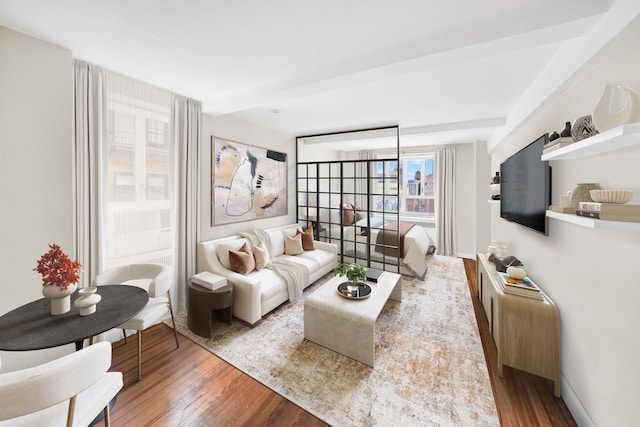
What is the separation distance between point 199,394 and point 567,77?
332 cm

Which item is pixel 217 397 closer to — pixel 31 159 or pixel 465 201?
pixel 31 159

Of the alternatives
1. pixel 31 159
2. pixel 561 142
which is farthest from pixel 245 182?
pixel 561 142

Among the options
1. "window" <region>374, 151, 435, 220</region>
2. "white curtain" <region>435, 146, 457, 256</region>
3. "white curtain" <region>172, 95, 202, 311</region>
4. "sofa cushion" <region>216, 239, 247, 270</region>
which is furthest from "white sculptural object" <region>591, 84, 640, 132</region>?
"window" <region>374, 151, 435, 220</region>

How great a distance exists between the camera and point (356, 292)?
2408mm

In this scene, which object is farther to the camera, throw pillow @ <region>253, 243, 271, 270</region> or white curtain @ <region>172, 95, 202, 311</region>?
throw pillow @ <region>253, 243, 271, 270</region>

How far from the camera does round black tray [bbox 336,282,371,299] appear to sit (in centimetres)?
235

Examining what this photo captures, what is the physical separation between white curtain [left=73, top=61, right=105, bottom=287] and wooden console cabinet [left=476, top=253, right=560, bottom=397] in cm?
343

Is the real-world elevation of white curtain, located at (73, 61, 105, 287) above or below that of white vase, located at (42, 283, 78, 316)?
above

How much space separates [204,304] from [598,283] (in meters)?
2.95

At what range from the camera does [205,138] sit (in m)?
3.03

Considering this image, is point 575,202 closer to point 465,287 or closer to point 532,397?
point 532,397

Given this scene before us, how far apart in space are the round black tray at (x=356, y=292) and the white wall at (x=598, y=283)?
147 cm

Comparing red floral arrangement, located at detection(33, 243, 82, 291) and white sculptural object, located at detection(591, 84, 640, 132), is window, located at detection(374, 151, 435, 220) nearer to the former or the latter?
white sculptural object, located at detection(591, 84, 640, 132)

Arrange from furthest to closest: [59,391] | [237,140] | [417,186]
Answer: [417,186]
[237,140]
[59,391]
